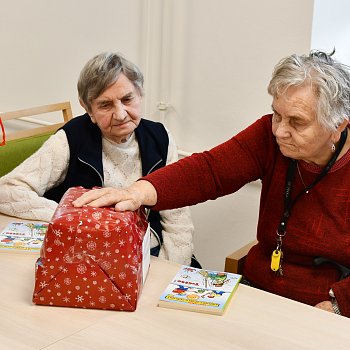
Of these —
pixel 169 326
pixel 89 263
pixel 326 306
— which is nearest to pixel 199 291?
pixel 169 326

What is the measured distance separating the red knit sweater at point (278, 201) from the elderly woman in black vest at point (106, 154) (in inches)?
15.9

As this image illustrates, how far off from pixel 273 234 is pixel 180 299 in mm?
510

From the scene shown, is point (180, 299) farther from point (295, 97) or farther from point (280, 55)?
point (280, 55)

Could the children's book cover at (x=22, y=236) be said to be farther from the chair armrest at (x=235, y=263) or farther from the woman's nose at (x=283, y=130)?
the woman's nose at (x=283, y=130)

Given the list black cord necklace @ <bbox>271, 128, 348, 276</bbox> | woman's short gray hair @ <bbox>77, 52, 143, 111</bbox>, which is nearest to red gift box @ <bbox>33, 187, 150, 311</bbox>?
black cord necklace @ <bbox>271, 128, 348, 276</bbox>

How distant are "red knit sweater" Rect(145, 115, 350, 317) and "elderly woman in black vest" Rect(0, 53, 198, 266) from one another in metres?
0.40

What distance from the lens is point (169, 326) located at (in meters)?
1.70

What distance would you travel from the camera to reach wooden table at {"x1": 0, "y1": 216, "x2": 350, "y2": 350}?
5.32 feet

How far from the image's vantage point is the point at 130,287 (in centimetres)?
176

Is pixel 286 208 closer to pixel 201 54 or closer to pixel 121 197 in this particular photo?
pixel 121 197

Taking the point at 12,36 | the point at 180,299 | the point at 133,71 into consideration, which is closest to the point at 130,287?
the point at 180,299

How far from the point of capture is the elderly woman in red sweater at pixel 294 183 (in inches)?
76.7

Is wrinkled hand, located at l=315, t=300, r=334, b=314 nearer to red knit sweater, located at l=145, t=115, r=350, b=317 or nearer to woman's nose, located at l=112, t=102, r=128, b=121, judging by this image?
red knit sweater, located at l=145, t=115, r=350, b=317

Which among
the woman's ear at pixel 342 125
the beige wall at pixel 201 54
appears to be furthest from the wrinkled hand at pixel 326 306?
the beige wall at pixel 201 54
